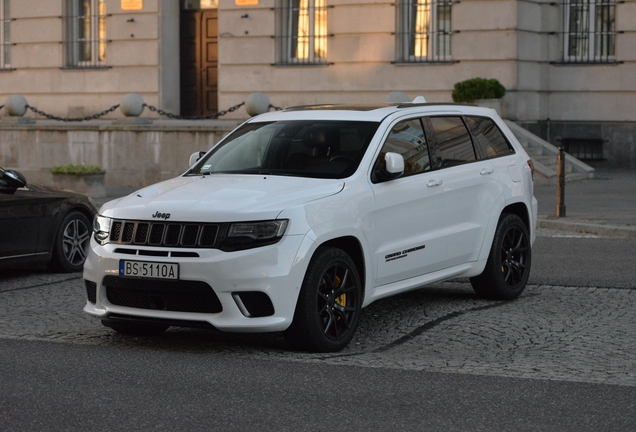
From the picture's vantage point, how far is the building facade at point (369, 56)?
24797mm

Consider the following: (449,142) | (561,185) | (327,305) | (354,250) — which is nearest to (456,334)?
(354,250)

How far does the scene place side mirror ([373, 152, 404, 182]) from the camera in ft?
26.1

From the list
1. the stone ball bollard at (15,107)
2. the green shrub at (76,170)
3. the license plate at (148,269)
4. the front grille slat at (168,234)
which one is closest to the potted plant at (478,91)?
the green shrub at (76,170)

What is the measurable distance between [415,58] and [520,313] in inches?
679

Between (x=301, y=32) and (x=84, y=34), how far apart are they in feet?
20.2

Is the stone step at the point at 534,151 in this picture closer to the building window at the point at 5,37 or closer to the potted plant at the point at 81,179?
the potted plant at the point at 81,179

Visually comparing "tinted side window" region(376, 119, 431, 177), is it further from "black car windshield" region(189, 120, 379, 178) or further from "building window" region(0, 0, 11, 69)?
"building window" region(0, 0, 11, 69)

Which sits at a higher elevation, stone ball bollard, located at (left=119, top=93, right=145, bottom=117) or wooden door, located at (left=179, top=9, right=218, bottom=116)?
wooden door, located at (left=179, top=9, right=218, bottom=116)

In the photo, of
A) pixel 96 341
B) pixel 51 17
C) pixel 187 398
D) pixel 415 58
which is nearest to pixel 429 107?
pixel 96 341

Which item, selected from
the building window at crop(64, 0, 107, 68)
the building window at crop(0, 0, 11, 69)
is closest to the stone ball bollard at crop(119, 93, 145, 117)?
the building window at crop(64, 0, 107, 68)

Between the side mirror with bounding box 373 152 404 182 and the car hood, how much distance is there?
1.28 ft

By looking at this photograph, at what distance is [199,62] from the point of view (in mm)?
28641

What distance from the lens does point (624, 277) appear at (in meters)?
10.8

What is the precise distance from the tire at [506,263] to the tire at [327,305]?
1997mm
